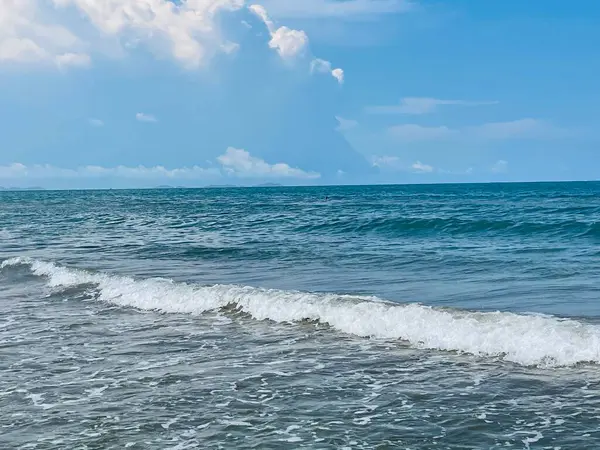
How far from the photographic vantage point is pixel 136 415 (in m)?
8.95

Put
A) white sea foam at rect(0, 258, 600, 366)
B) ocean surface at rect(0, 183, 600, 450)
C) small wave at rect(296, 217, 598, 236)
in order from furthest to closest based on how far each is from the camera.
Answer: small wave at rect(296, 217, 598, 236)
white sea foam at rect(0, 258, 600, 366)
ocean surface at rect(0, 183, 600, 450)

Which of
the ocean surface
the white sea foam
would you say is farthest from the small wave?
the white sea foam

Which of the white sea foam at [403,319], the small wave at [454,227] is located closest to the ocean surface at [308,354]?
the white sea foam at [403,319]

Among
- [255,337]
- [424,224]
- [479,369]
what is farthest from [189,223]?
[479,369]

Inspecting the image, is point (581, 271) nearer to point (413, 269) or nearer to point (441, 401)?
point (413, 269)

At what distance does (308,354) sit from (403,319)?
2.53 meters

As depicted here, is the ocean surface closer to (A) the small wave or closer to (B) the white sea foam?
(B) the white sea foam

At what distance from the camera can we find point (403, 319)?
13.9 m

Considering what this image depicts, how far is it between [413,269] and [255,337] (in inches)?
385

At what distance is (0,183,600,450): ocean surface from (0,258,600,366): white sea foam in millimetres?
40

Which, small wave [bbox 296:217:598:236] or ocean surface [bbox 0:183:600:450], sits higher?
small wave [bbox 296:217:598:236]

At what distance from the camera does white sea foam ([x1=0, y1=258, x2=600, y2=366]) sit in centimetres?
1149

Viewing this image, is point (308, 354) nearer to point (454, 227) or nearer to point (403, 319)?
point (403, 319)

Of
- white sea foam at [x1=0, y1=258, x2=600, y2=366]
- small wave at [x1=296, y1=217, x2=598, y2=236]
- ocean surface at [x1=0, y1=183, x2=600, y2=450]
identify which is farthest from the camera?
small wave at [x1=296, y1=217, x2=598, y2=236]
